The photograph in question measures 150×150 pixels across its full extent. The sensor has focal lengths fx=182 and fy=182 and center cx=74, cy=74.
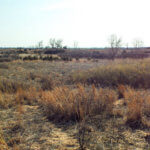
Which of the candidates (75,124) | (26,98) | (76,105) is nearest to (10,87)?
(26,98)

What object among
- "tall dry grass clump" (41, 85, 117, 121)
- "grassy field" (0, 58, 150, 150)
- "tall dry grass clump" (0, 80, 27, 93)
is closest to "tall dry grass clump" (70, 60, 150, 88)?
"grassy field" (0, 58, 150, 150)

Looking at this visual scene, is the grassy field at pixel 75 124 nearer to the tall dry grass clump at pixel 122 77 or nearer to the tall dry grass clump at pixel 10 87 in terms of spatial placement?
the tall dry grass clump at pixel 10 87

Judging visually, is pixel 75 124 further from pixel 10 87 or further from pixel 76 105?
pixel 10 87

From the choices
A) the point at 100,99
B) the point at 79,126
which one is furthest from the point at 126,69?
the point at 79,126

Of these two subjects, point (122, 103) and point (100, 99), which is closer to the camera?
point (100, 99)

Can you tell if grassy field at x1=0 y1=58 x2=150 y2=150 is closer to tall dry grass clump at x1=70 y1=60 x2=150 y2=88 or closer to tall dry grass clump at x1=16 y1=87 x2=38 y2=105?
tall dry grass clump at x1=16 y1=87 x2=38 y2=105

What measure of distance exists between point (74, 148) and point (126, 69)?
371 inches

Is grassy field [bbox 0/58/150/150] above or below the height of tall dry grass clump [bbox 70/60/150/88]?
below

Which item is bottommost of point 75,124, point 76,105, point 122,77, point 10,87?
point 75,124

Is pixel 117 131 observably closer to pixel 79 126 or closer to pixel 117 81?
pixel 79 126

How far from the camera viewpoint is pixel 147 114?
5.48 metres

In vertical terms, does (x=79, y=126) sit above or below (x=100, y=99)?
below

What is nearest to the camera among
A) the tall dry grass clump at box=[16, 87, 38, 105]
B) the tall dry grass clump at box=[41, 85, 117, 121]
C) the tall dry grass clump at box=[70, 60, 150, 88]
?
the tall dry grass clump at box=[41, 85, 117, 121]

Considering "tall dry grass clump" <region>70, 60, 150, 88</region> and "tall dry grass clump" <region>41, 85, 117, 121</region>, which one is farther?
"tall dry grass clump" <region>70, 60, 150, 88</region>
